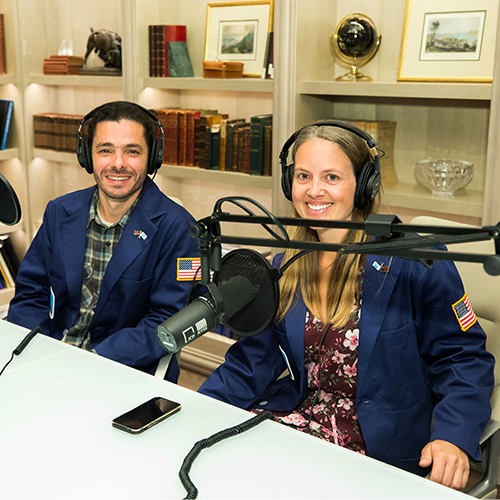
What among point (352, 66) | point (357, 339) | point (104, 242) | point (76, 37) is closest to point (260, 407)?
point (357, 339)

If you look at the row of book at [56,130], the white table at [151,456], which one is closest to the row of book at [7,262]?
the row of book at [56,130]

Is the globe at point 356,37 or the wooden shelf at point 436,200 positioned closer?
the wooden shelf at point 436,200

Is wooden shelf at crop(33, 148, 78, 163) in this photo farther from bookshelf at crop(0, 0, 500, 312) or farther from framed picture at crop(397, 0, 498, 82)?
framed picture at crop(397, 0, 498, 82)

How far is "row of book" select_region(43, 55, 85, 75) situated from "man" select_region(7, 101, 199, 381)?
1766 millimetres

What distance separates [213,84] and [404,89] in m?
0.97

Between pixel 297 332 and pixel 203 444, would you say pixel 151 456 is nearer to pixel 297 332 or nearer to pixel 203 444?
pixel 203 444

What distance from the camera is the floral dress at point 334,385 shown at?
55.5 inches

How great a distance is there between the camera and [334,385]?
145cm

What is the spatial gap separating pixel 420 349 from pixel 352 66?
5.16ft

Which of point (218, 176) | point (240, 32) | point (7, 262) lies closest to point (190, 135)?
point (218, 176)

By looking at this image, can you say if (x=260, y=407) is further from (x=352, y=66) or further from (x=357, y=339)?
(x=352, y=66)

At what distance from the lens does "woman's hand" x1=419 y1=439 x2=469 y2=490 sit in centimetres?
117

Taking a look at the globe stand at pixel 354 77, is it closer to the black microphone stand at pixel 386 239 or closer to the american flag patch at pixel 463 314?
the american flag patch at pixel 463 314

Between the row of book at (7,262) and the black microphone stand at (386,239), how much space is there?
3.14 metres
